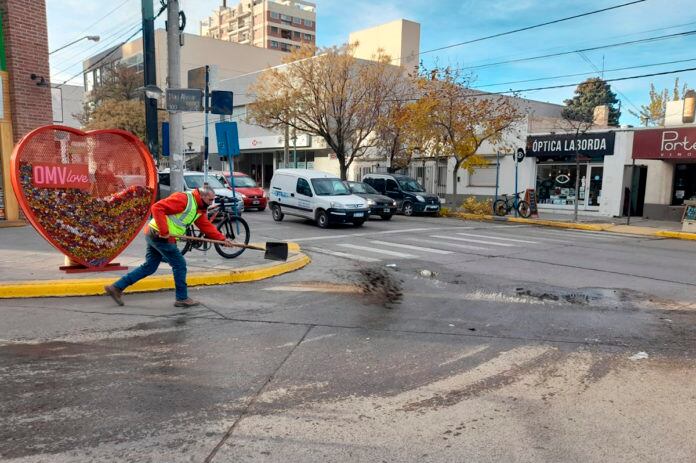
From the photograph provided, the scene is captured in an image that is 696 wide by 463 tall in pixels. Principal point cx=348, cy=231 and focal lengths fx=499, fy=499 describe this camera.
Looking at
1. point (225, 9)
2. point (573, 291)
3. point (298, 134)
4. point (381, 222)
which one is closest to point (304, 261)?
point (573, 291)

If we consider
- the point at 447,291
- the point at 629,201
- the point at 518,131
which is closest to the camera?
the point at 447,291

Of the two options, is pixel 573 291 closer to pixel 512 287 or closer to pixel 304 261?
pixel 512 287

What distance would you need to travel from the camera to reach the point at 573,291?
26.9 feet

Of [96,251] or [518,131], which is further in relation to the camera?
[518,131]

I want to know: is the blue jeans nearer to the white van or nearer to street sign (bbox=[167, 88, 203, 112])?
street sign (bbox=[167, 88, 203, 112])

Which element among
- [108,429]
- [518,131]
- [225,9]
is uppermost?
[225,9]

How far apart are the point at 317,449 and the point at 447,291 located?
16.8ft

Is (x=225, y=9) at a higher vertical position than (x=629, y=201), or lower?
higher

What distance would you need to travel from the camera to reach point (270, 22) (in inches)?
3937

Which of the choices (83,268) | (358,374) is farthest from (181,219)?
(358,374)

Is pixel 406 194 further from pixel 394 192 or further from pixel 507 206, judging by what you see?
pixel 507 206

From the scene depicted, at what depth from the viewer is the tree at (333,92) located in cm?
2742

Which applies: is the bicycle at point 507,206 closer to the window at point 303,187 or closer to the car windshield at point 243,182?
the window at point 303,187

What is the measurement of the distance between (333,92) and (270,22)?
8135 centimetres
